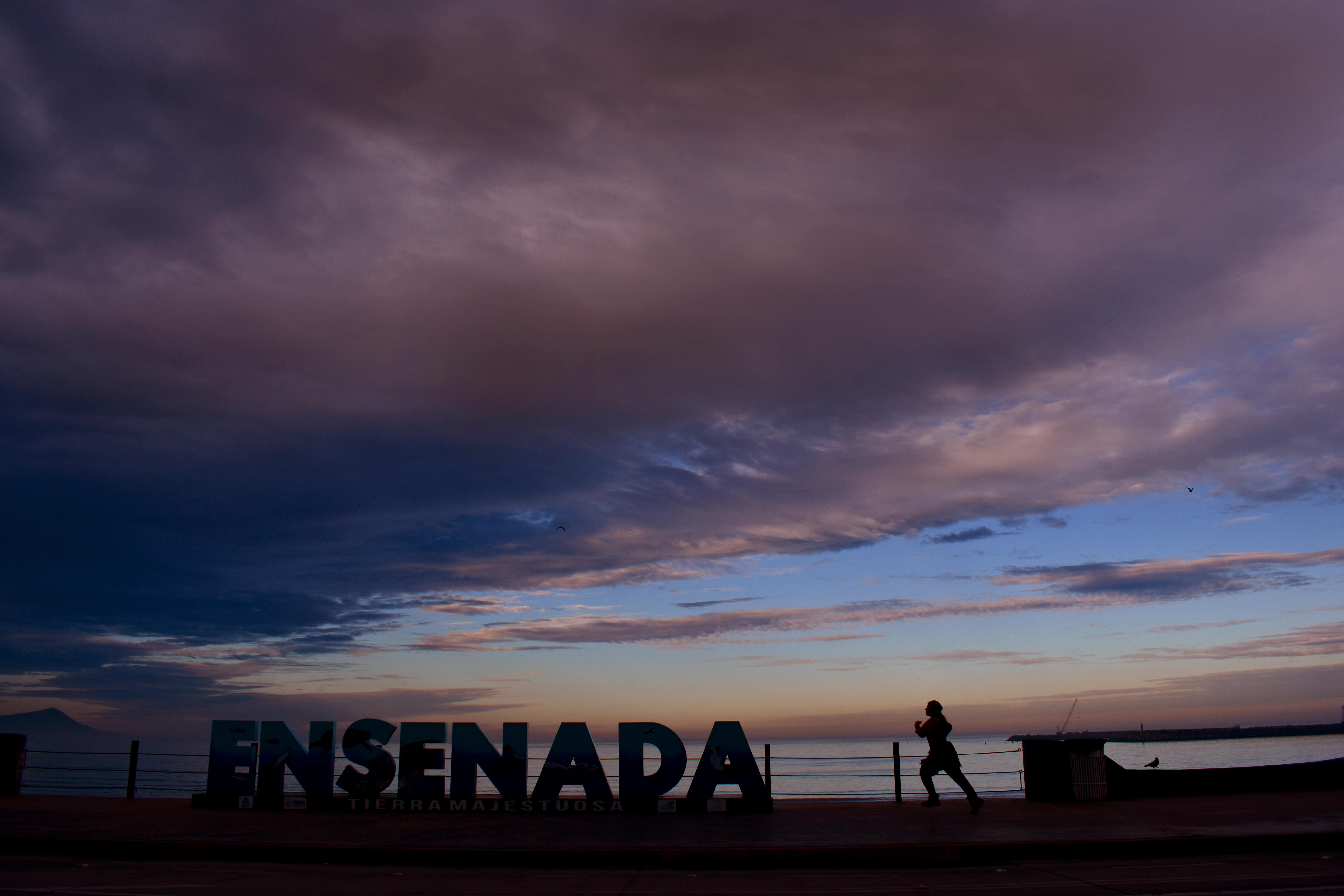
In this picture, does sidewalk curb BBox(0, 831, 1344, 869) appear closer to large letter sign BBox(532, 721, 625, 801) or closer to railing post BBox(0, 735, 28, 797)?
large letter sign BBox(532, 721, 625, 801)

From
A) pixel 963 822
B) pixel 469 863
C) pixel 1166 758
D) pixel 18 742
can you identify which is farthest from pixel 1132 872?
pixel 1166 758

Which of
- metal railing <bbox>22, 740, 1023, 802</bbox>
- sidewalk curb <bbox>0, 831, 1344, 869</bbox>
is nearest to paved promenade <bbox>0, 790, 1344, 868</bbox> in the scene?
sidewalk curb <bbox>0, 831, 1344, 869</bbox>

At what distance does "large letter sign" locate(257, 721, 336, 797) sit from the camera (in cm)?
1856

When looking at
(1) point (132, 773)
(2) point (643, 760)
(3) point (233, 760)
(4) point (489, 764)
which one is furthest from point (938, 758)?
(1) point (132, 773)

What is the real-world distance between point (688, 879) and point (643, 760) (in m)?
7.38

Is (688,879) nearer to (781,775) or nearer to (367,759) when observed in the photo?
(367,759)

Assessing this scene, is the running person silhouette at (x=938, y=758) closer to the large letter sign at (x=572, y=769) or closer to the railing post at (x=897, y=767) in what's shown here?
the railing post at (x=897, y=767)

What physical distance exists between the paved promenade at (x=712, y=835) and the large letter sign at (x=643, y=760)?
2.54ft

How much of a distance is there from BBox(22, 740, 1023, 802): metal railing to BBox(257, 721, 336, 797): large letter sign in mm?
353

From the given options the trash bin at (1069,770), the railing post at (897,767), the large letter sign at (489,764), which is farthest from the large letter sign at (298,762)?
the trash bin at (1069,770)

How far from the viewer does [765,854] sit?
1194 cm

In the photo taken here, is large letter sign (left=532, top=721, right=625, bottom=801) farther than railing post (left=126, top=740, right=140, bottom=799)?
No

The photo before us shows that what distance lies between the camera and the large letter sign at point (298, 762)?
18.6 metres

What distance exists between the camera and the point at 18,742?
21.0 meters
